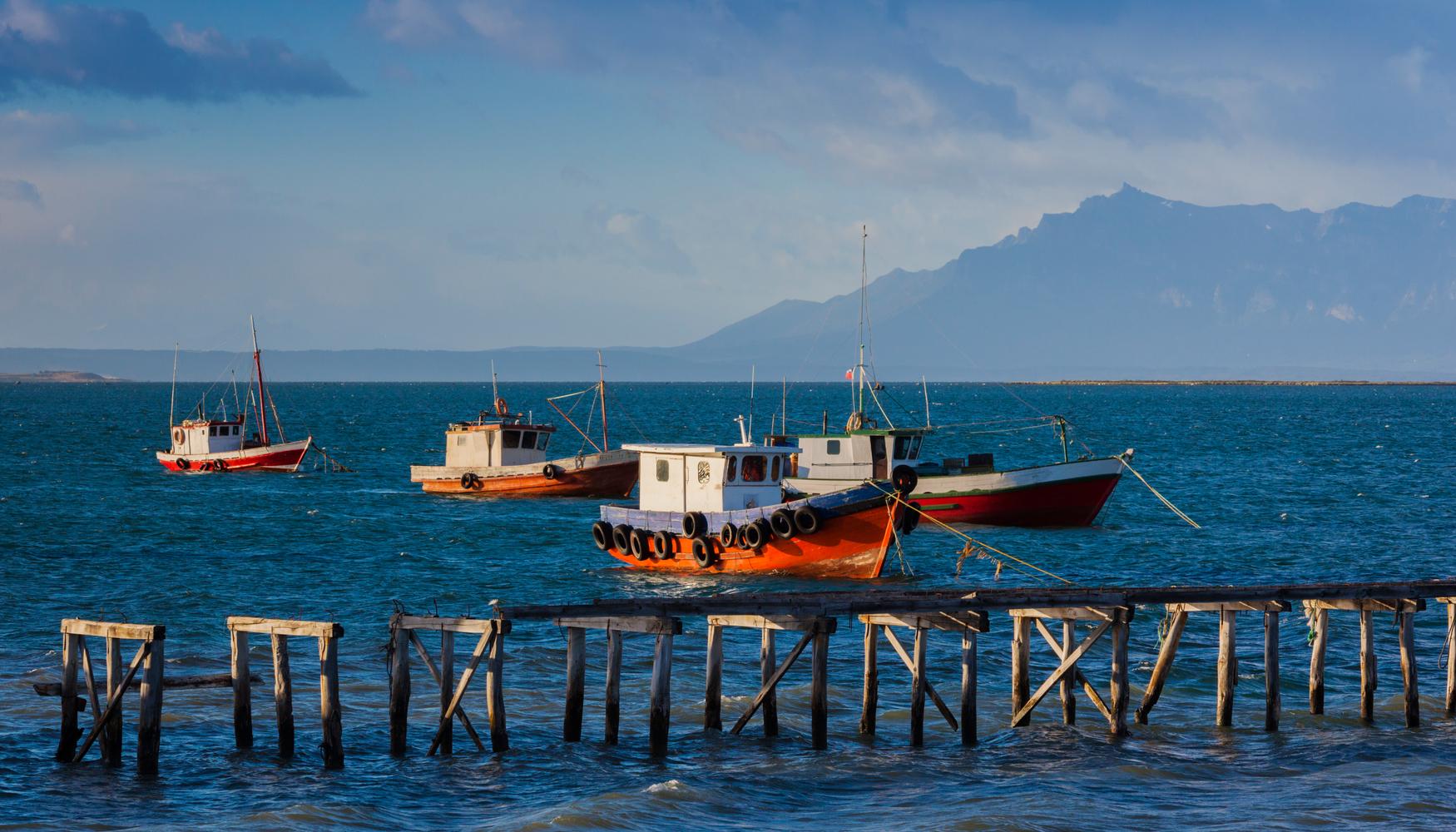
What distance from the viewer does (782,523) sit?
3834 centimetres

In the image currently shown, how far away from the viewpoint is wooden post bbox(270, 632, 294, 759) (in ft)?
65.9

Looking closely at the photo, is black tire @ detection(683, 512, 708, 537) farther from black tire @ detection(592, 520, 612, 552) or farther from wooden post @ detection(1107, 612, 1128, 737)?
wooden post @ detection(1107, 612, 1128, 737)

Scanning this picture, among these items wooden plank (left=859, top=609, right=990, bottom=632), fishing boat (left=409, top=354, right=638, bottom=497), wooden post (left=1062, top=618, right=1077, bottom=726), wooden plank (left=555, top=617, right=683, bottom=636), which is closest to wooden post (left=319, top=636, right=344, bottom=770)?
wooden plank (left=555, top=617, right=683, bottom=636)

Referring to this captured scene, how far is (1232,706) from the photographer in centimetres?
2359

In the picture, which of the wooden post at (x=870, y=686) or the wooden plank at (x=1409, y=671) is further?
the wooden plank at (x=1409, y=671)


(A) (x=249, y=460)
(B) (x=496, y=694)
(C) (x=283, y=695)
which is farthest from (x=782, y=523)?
(A) (x=249, y=460)

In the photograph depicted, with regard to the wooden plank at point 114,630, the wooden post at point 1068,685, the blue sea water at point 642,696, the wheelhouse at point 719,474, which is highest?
the wheelhouse at point 719,474

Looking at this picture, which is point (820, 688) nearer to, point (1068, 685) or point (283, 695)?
point (1068, 685)

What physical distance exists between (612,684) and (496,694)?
1.61 meters

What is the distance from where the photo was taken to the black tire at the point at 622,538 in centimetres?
4097

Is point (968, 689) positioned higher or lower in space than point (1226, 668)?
lower

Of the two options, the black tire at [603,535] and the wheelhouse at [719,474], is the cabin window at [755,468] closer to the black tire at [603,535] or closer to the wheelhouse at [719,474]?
the wheelhouse at [719,474]

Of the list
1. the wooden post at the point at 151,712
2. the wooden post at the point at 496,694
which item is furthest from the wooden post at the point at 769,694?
the wooden post at the point at 151,712

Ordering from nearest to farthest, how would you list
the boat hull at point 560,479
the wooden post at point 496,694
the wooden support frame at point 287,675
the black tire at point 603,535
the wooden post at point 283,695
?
the wooden support frame at point 287,675, the wooden post at point 283,695, the wooden post at point 496,694, the black tire at point 603,535, the boat hull at point 560,479
